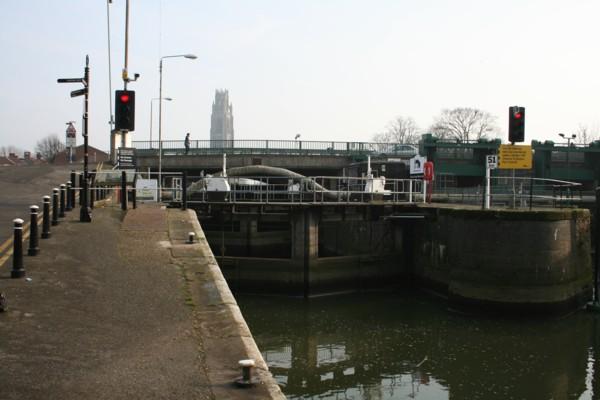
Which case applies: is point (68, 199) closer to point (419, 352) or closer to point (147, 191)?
point (147, 191)

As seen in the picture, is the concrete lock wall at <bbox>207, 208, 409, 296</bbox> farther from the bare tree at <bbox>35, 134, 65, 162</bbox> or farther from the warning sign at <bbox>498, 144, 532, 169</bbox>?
the bare tree at <bbox>35, 134, 65, 162</bbox>

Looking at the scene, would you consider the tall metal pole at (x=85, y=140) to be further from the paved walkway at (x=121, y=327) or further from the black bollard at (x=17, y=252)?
the black bollard at (x=17, y=252)

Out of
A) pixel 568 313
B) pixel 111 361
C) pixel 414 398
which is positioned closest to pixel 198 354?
pixel 111 361

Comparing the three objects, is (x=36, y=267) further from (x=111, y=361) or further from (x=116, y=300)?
(x=111, y=361)

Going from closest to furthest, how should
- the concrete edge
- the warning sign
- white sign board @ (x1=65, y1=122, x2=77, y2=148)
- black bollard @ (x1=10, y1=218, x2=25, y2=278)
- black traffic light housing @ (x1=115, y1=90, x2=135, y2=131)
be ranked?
1. the concrete edge
2. black bollard @ (x1=10, y1=218, x2=25, y2=278)
3. black traffic light housing @ (x1=115, y1=90, x2=135, y2=131)
4. the warning sign
5. white sign board @ (x1=65, y1=122, x2=77, y2=148)

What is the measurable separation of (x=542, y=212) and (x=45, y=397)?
1691 cm

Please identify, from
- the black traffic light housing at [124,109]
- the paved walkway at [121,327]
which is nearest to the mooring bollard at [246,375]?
the paved walkway at [121,327]

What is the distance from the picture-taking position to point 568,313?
1902 cm

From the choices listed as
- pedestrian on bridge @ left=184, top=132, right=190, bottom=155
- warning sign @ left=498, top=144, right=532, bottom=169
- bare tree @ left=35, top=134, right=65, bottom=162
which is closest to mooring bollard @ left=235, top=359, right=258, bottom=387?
warning sign @ left=498, top=144, right=532, bottom=169

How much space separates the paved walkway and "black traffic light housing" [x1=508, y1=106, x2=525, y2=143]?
1169cm

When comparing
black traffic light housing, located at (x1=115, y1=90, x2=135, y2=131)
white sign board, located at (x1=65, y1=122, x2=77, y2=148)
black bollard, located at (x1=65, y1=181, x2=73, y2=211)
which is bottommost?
black bollard, located at (x1=65, y1=181, x2=73, y2=211)

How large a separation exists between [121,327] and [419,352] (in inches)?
384

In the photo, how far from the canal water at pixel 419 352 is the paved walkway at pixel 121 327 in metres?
4.62

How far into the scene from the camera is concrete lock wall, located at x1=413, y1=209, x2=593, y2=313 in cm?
1820
